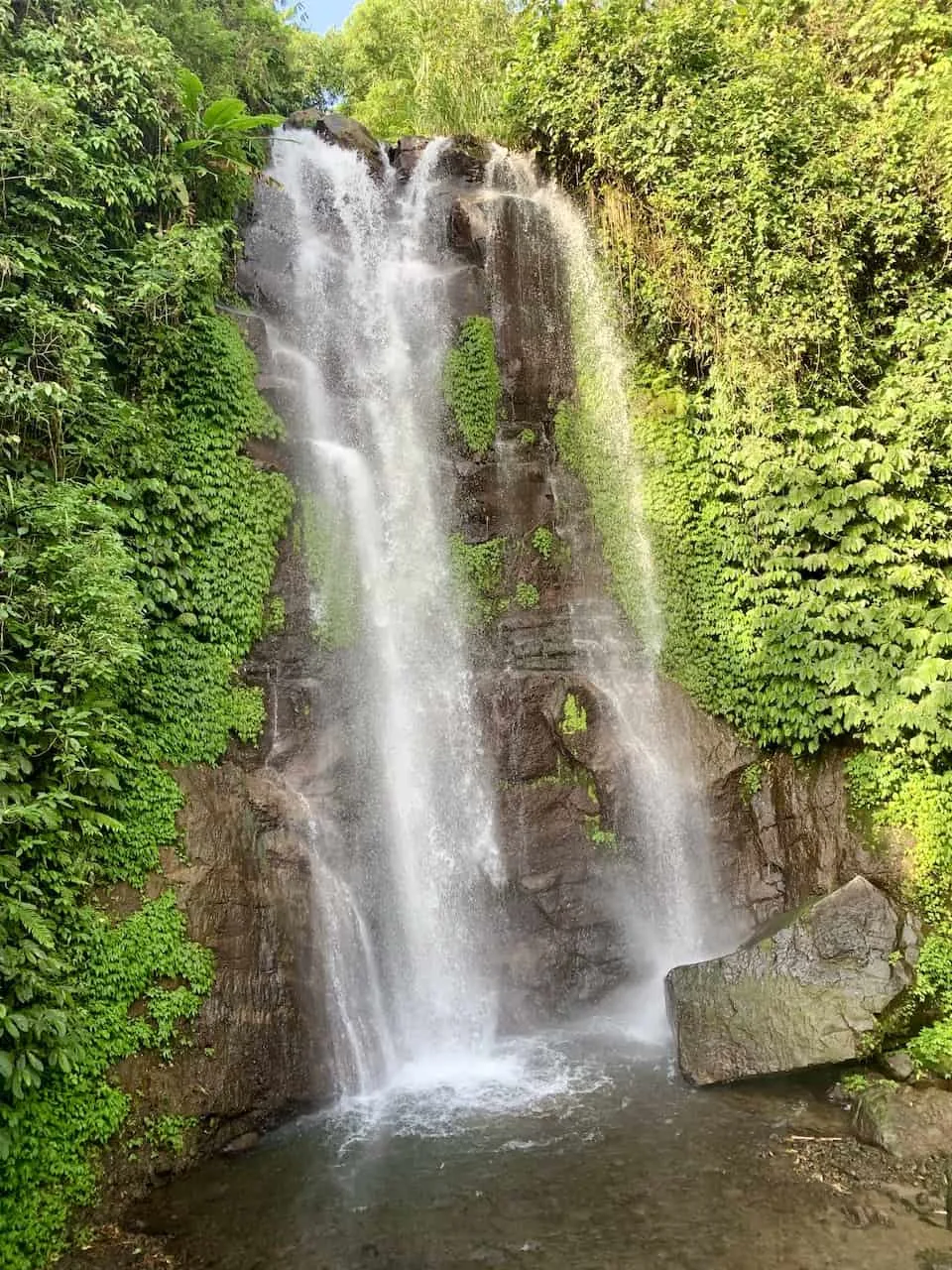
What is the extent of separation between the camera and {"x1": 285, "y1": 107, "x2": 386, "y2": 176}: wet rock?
1387 cm

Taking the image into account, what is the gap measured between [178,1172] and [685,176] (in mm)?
13117

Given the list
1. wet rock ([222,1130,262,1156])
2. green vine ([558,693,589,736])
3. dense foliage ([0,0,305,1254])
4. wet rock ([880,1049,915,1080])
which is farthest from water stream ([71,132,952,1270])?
dense foliage ([0,0,305,1254])

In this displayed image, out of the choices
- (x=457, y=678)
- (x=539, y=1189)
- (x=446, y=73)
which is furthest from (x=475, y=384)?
(x=539, y=1189)

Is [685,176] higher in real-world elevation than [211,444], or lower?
higher

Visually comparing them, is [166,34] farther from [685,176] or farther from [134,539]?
Result: [134,539]

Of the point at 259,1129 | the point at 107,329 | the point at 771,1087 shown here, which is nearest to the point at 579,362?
the point at 107,329

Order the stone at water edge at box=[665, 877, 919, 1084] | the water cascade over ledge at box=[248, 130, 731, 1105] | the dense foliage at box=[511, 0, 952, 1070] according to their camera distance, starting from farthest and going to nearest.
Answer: the dense foliage at box=[511, 0, 952, 1070], the water cascade over ledge at box=[248, 130, 731, 1105], the stone at water edge at box=[665, 877, 919, 1084]

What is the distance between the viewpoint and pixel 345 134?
14.0 meters

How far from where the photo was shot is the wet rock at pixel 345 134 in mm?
13867

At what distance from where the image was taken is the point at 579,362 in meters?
12.0

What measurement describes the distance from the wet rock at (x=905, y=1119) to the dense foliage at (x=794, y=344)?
1.29m

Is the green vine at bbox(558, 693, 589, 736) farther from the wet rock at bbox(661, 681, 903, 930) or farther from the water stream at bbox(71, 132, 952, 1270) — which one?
the wet rock at bbox(661, 681, 903, 930)

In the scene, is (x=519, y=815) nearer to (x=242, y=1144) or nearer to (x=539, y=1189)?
(x=539, y=1189)

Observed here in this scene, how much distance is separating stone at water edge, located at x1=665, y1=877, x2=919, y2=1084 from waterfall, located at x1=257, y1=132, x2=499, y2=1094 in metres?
2.25
